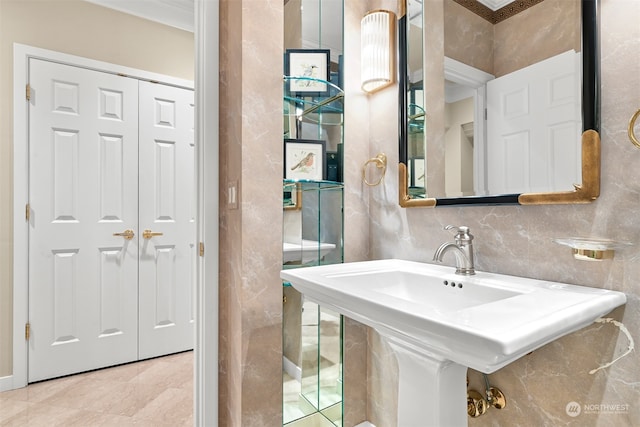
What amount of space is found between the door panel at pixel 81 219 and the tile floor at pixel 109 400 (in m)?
0.15

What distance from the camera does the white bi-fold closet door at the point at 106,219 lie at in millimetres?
2254

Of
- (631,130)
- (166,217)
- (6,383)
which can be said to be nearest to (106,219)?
(166,217)

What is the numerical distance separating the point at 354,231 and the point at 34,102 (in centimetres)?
227

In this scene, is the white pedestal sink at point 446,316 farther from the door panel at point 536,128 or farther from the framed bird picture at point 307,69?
the framed bird picture at point 307,69

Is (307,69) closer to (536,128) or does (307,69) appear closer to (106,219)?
(536,128)

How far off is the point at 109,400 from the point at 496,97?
257 centimetres

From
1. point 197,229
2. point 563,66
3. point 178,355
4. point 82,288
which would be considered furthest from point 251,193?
point 178,355

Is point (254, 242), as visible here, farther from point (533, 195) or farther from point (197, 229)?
point (533, 195)

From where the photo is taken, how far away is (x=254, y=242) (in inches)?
52.7

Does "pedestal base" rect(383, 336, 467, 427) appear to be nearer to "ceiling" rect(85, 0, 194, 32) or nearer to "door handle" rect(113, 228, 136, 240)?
"door handle" rect(113, 228, 136, 240)

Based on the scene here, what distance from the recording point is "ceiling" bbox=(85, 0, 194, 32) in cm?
244

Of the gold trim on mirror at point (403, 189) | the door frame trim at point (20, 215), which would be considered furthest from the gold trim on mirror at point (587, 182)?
the door frame trim at point (20, 215)

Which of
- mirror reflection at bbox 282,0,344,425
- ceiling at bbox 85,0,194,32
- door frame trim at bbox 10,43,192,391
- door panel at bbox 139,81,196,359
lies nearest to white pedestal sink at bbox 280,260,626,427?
mirror reflection at bbox 282,0,344,425

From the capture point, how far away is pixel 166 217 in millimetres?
2680
